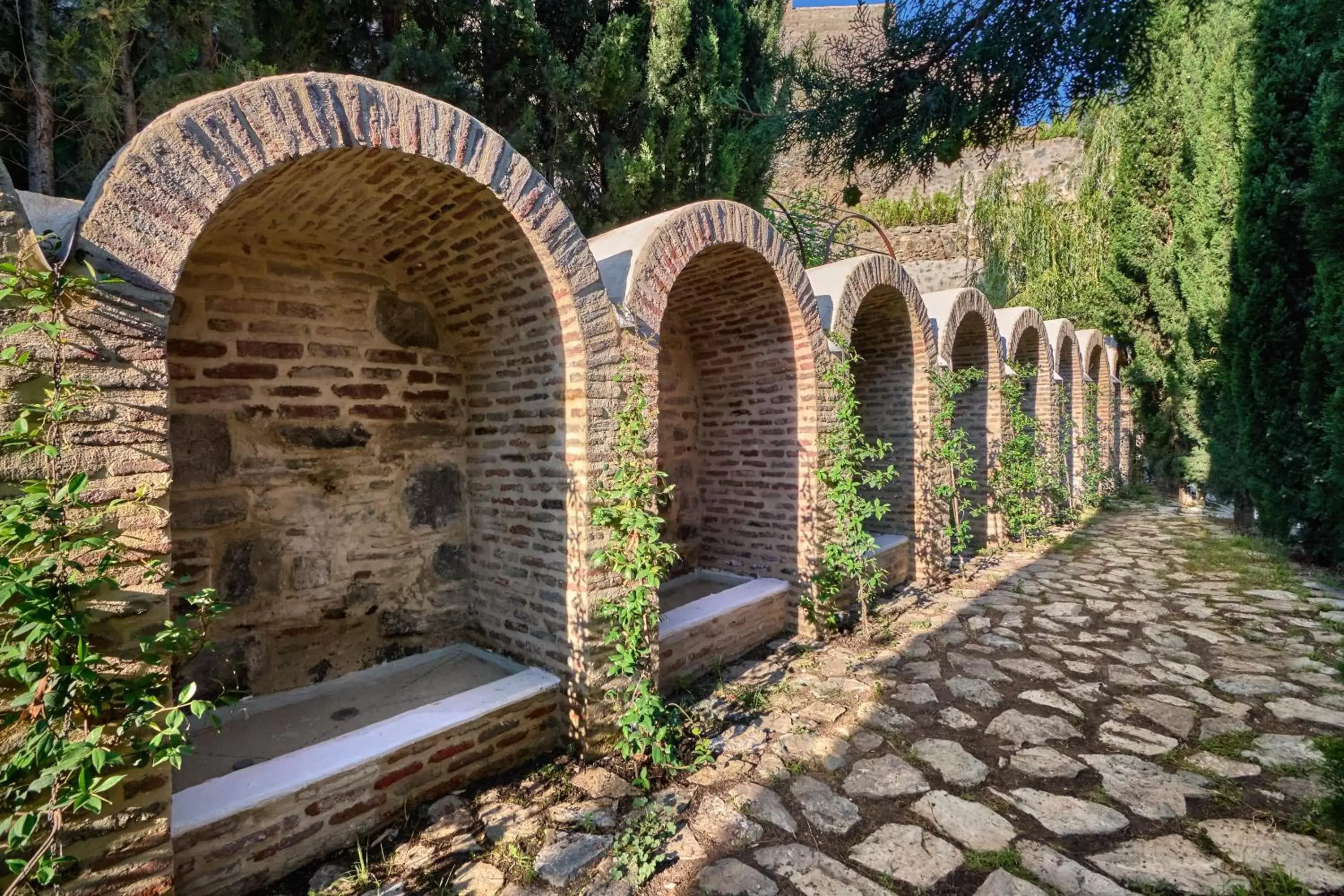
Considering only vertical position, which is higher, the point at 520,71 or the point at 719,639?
the point at 520,71

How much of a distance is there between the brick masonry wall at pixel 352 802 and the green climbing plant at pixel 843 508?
2130 mm

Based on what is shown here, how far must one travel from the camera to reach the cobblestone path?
218 centimetres

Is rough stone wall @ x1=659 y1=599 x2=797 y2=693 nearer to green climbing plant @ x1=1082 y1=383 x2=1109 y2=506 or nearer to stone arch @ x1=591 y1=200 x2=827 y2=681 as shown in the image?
stone arch @ x1=591 y1=200 x2=827 y2=681

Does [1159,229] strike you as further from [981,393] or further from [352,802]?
[352,802]

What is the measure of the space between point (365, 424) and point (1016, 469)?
6.44 metres

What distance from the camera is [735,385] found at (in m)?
4.77

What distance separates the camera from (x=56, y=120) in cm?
424

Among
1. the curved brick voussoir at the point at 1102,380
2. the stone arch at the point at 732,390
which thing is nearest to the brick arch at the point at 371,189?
the stone arch at the point at 732,390

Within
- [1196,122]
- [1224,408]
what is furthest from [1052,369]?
[1196,122]

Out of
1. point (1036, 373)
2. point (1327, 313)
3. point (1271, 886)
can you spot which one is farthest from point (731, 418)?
point (1036, 373)

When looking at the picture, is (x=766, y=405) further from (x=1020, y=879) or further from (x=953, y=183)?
(x=953, y=183)

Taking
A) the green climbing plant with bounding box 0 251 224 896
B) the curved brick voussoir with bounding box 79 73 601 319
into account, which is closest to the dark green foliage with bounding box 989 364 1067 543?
the curved brick voussoir with bounding box 79 73 601 319

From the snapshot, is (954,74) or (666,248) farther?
(954,74)

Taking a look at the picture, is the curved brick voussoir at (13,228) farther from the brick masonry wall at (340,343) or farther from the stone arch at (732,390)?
the stone arch at (732,390)
